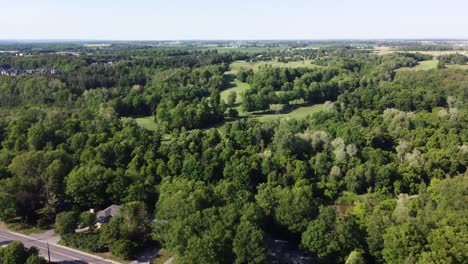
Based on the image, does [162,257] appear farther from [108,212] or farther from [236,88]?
[236,88]

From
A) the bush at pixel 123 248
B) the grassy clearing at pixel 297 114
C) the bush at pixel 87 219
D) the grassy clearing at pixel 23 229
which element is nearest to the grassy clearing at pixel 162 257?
the bush at pixel 123 248

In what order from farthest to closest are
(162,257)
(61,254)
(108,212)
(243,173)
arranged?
(243,173) → (108,212) → (61,254) → (162,257)

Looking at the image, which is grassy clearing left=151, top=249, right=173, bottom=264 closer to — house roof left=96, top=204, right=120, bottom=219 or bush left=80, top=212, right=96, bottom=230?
house roof left=96, top=204, right=120, bottom=219

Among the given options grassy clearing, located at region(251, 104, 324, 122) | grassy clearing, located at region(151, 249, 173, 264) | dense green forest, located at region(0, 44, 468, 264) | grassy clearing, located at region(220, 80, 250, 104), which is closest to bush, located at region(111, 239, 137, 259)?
dense green forest, located at region(0, 44, 468, 264)

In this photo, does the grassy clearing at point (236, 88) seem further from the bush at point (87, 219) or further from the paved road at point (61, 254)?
the paved road at point (61, 254)

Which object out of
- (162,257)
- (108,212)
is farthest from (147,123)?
(162,257)

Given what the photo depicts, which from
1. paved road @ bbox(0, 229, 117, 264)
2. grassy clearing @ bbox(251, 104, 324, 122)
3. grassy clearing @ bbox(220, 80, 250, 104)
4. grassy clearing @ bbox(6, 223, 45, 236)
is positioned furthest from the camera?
grassy clearing @ bbox(220, 80, 250, 104)
